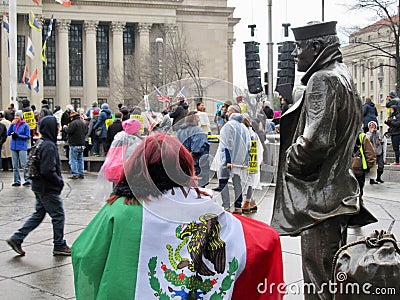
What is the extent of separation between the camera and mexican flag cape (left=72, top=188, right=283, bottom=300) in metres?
3.36

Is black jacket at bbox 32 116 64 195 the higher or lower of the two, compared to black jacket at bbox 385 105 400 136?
lower

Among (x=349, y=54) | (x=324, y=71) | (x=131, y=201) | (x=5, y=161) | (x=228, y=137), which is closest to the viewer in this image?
(x=131, y=201)

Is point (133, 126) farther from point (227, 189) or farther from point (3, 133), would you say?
point (3, 133)

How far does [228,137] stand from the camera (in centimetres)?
527

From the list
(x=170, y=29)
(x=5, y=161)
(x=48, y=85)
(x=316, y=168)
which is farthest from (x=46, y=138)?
(x=48, y=85)

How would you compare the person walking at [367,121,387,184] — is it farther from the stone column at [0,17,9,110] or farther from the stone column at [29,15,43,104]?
the stone column at [0,17,9,110]

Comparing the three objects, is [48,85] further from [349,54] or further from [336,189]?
[336,189]

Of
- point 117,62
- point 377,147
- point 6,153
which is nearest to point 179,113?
point 377,147

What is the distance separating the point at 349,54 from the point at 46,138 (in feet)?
230

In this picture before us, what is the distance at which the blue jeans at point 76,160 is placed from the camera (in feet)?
55.3

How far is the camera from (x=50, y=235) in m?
9.30

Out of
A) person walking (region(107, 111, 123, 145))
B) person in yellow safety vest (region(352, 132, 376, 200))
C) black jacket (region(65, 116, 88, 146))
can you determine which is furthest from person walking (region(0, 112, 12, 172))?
person in yellow safety vest (region(352, 132, 376, 200))

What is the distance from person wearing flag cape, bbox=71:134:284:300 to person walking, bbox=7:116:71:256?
4.46 m

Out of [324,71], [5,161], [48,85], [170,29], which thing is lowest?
[5,161]
